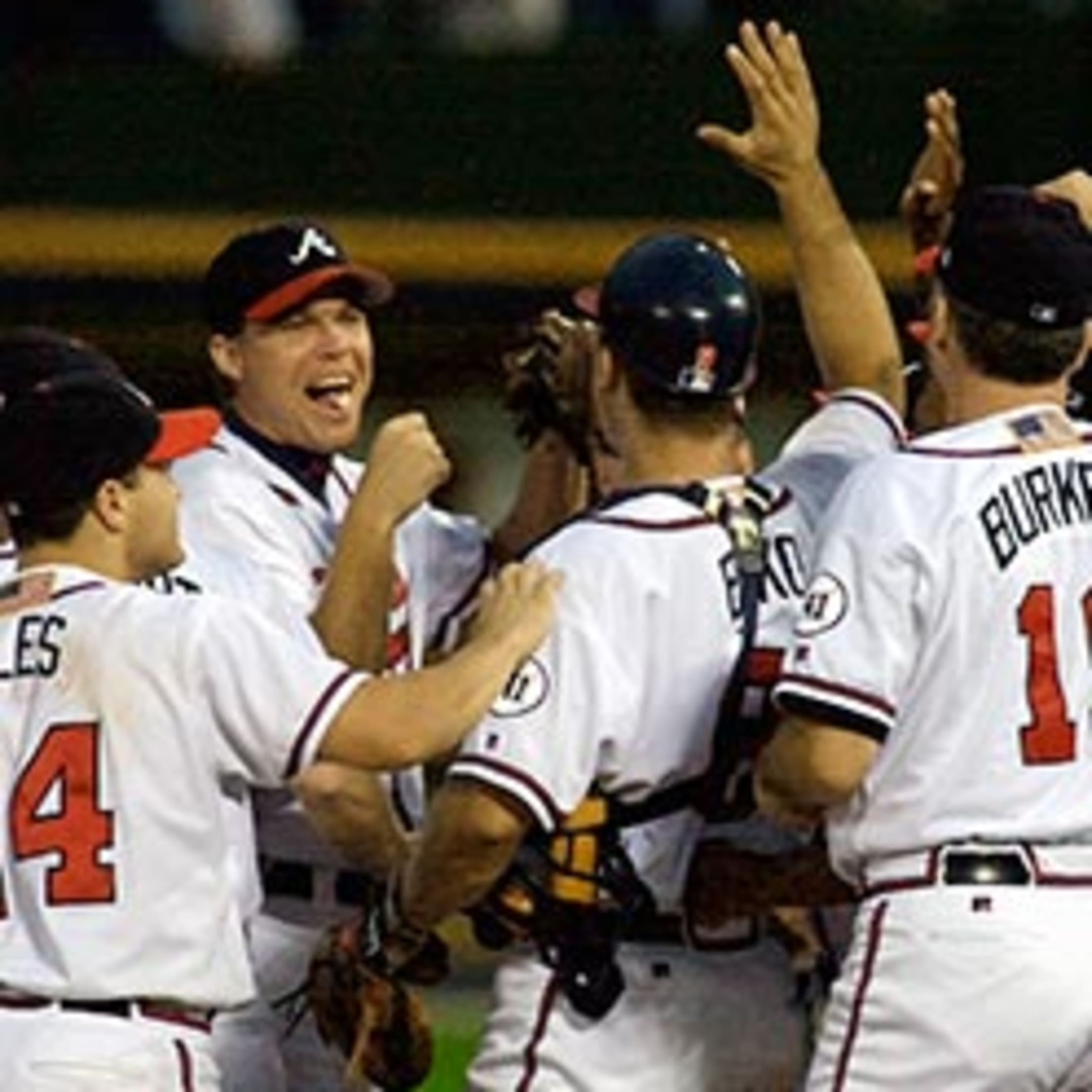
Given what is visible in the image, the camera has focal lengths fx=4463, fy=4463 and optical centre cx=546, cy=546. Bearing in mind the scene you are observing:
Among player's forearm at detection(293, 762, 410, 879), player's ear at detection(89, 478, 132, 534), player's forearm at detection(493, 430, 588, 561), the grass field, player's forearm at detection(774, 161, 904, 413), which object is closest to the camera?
player's ear at detection(89, 478, 132, 534)

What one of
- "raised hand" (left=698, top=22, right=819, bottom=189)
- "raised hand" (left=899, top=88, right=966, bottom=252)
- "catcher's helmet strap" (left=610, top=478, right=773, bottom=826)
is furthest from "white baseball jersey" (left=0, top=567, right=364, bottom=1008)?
"raised hand" (left=899, top=88, right=966, bottom=252)

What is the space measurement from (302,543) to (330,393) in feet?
0.96

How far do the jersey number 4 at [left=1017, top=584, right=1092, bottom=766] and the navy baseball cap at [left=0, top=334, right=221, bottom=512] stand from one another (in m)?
1.18

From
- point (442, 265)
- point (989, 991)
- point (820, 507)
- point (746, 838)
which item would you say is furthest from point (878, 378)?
point (442, 265)

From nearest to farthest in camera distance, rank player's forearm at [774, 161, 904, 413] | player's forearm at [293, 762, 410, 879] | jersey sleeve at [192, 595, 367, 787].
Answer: jersey sleeve at [192, 595, 367, 787], player's forearm at [293, 762, 410, 879], player's forearm at [774, 161, 904, 413]

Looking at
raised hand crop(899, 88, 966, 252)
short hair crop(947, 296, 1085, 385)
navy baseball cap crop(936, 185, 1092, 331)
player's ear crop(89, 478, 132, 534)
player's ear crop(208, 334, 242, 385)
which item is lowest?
player's ear crop(89, 478, 132, 534)

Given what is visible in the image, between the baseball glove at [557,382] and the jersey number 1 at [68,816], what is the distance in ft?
3.61

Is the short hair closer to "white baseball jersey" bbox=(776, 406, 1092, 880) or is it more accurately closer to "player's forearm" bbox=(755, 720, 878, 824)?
"white baseball jersey" bbox=(776, 406, 1092, 880)

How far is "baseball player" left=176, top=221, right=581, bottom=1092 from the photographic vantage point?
21.4 feet

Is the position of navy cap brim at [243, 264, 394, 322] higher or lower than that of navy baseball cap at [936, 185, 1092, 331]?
lower

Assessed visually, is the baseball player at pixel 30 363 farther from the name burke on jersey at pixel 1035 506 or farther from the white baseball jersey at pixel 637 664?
the name burke on jersey at pixel 1035 506

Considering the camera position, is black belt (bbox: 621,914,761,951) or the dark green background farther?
the dark green background

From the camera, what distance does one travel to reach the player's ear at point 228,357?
23.8 feet

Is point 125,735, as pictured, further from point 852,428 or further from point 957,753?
point 852,428
